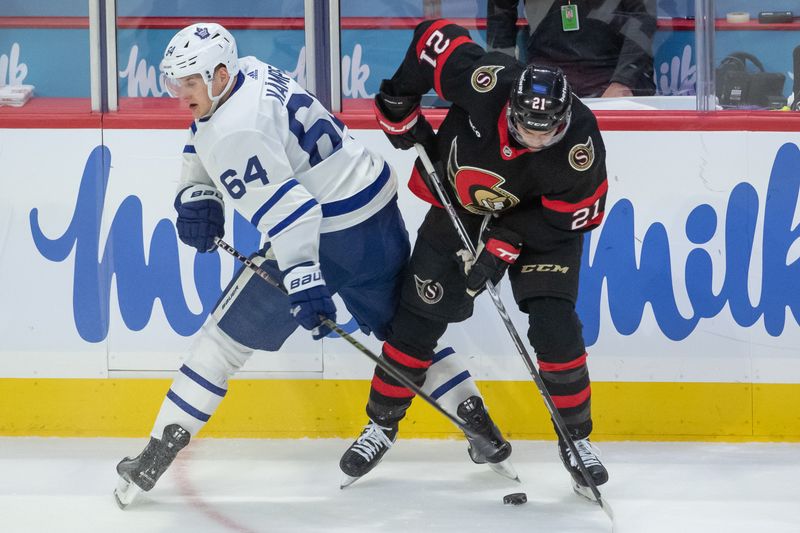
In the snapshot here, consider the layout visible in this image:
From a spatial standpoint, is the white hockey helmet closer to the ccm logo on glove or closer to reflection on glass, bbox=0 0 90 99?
the ccm logo on glove

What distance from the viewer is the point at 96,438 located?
12.4 feet

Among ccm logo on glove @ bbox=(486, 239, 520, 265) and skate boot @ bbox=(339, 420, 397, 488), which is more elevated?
ccm logo on glove @ bbox=(486, 239, 520, 265)

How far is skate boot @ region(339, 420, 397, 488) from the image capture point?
10.9 feet

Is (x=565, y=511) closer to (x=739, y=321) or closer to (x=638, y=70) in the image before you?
(x=739, y=321)

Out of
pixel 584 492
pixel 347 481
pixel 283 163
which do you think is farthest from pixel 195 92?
pixel 584 492

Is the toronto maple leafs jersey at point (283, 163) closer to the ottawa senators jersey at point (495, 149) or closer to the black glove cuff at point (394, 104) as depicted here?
the black glove cuff at point (394, 104)

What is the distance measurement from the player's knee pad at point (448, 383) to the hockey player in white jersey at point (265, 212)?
16 millimetres

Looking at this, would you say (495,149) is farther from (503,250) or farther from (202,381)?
(202,381)

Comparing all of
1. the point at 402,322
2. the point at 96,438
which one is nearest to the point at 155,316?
the point at 96,438

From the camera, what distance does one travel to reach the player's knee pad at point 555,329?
307 cm

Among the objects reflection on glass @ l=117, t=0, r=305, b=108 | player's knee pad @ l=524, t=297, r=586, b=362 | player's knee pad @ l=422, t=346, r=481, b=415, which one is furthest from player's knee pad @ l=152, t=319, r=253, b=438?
reflection on glass @ l=117, t=0, r=305, b=108

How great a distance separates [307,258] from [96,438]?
1301 millimetres

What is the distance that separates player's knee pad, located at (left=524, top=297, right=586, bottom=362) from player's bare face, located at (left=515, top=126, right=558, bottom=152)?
433 mm

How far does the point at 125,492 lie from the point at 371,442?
694mm
